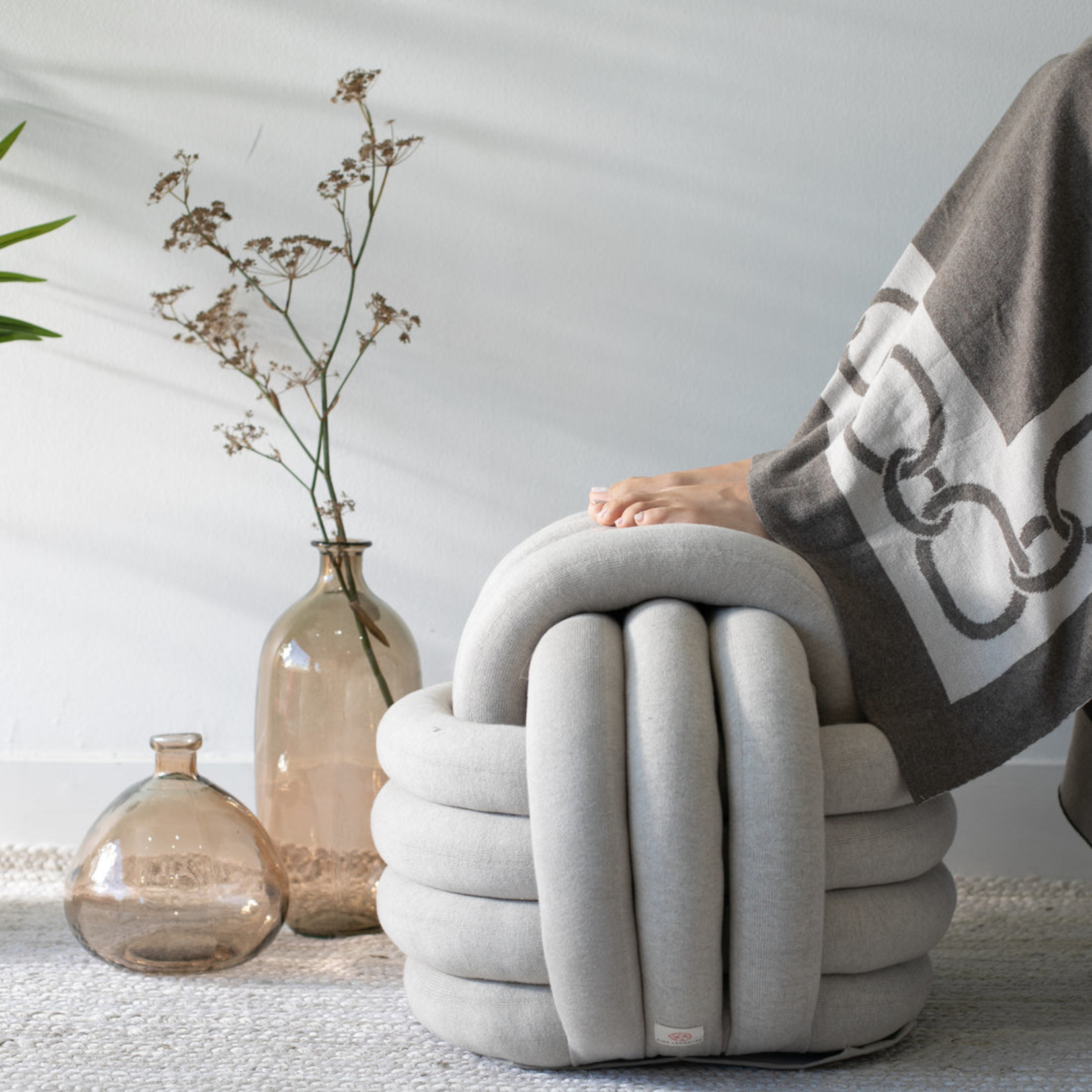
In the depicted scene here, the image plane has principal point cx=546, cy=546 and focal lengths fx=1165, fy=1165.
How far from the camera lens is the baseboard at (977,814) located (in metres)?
1.44

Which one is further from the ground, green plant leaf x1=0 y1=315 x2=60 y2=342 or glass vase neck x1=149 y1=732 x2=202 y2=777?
green plant leaf x1=0 y1=315 x2=60 y2=342

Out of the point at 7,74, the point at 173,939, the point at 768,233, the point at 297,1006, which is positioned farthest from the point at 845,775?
the point at 7,74

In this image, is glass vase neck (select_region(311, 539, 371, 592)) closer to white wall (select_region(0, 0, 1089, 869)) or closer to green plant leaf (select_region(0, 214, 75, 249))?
white wall (select_region(0, 0, 1089, 869))

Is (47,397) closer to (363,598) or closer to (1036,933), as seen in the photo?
(363,598)

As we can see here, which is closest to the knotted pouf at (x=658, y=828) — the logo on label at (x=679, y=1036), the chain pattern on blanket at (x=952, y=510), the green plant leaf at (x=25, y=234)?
the logo on label at (x=679, y=1036)

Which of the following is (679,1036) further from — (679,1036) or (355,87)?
(355,87)

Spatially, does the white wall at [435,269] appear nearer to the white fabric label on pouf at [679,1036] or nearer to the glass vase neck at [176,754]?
the glass vase neck at [176,754]

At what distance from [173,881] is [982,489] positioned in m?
0.77

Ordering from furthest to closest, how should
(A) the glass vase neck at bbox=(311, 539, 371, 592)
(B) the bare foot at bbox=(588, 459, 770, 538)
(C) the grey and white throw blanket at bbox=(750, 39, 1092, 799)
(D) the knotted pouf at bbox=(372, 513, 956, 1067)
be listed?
(A) the glass vase neck at bbox=(311, 539, 371, 592)
(B) the bare foot at bbox=(588, 459, 770, 538)
(C) the grey and white throw blanket at bbox=(750, 39, 1092, 799)
(D) the knotted pouf at bbox=(372, 513, 956, 1067)

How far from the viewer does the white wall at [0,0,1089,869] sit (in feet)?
4.69

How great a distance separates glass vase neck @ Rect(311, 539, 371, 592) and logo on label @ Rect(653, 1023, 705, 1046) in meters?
0.58

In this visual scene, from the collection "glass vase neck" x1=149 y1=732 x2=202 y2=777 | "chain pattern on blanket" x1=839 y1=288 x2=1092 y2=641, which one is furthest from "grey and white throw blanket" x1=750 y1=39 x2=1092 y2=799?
"glass vase neck" x1=149 y1=732 x2=202 y2=777

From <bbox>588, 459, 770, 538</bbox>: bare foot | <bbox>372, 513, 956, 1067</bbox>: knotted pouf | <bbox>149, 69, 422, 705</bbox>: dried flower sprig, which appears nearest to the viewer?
<bbox>372, 513, 956, 1067</bbox>: knotted pouf

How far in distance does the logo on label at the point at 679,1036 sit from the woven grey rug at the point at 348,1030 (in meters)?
0.05
